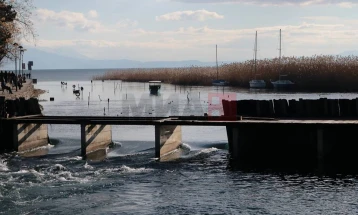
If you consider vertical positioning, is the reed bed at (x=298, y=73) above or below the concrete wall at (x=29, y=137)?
above

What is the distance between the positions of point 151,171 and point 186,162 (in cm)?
327

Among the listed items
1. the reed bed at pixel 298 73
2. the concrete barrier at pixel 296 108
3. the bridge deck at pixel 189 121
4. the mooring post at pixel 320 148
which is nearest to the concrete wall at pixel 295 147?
the mooring post at pixel 320 148

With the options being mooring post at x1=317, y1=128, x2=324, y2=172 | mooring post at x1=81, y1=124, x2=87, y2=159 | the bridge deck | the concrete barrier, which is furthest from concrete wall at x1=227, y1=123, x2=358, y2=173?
mooring post at x1=81, y1=124, x2=87, y2=159

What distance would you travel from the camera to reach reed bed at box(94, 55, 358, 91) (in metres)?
98.9

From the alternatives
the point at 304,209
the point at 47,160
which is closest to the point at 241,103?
the point at 47,160

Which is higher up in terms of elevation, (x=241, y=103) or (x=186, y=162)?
(x=241, y=103)

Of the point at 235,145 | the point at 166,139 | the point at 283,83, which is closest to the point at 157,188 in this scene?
the point at 235,145

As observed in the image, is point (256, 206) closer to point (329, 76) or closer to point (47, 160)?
point (47, 160)

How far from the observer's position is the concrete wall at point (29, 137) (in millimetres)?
37156

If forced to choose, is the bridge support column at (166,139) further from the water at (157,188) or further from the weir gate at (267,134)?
the water at (157,188)

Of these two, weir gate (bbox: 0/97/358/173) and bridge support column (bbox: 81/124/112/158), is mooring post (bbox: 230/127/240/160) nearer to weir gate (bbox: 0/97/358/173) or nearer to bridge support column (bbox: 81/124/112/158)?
weir gate (bbox: 0/97/358/173)

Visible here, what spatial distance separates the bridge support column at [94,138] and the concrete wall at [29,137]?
425 cm

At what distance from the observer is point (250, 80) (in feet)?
388

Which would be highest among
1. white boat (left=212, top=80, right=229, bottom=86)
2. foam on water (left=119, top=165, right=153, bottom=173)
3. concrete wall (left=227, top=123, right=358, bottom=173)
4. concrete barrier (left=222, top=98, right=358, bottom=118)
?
white boat (left=212, top=80, right=229, bottom=86)
